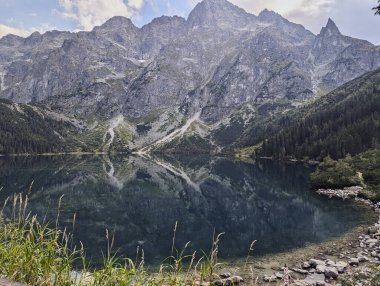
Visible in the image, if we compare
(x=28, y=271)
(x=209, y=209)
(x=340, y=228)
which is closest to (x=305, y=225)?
(x=340, y=228)

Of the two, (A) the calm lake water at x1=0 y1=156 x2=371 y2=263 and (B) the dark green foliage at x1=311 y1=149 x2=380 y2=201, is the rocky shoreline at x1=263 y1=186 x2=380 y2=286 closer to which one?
(A) the calm lake water at x1=0 y1=156 x2=371 y2=263

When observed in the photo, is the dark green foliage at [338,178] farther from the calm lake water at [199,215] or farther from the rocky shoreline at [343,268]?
the rocky shoreline at [343,268]

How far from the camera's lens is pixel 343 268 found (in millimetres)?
27703

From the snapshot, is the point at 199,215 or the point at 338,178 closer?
the point at 199,215

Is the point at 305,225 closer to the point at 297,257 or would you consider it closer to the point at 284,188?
the point at 297,257

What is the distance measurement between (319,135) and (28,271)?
649 ft

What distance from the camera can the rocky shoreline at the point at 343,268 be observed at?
24422 mm

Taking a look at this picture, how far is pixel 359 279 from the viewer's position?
24047 millimetres

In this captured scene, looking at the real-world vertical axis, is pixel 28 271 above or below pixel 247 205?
above

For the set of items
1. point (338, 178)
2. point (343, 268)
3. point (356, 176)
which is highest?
point (356, 176)

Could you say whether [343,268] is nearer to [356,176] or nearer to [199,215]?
[199,215]

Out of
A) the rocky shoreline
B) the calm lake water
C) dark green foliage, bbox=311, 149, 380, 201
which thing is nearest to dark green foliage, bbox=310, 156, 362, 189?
dark green foliage, bbox=311, 149, 380, 201

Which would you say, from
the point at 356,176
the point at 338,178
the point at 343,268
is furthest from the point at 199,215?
the point at 356,176

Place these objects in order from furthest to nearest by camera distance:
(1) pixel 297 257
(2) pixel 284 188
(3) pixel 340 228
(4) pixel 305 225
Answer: (2) pixel 284 188
(4) pixel 305 225
(3) pixel 340 228
(1) pixel 297 257
